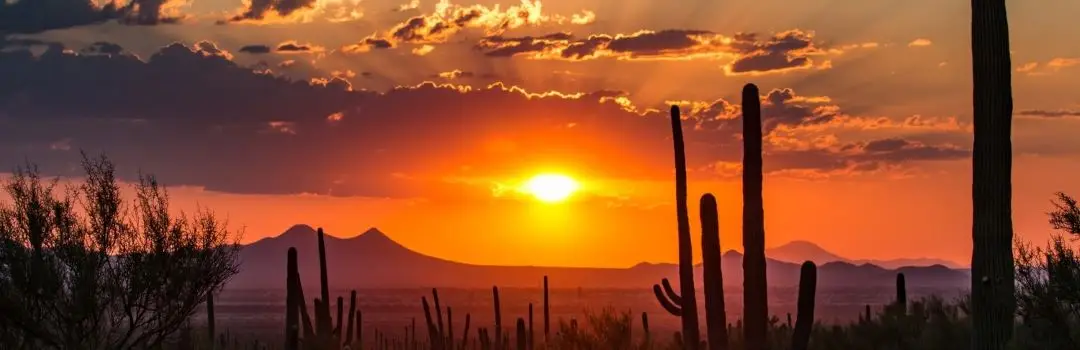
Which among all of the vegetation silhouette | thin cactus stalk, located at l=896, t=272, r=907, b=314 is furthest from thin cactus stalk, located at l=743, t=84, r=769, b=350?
thin cactus stalk, located at l=896, t=272, r=907, b=314

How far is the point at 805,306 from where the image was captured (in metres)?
18.7

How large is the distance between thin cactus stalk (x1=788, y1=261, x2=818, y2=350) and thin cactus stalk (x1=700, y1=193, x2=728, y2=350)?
5.07 feet

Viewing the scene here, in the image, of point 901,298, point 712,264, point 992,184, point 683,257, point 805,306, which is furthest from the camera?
point 901,298

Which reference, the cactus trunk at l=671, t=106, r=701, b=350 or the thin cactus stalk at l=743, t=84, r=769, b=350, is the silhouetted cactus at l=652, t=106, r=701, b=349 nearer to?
the cactus trunk at l=671, t=106, r=701, b=350

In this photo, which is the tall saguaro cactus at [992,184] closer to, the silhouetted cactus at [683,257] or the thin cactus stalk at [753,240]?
the thin cactus stalk at [753,240]

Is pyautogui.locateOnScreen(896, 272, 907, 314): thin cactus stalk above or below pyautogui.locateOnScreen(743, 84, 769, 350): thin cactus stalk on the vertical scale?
below

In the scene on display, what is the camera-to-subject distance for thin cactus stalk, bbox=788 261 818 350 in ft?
60.9

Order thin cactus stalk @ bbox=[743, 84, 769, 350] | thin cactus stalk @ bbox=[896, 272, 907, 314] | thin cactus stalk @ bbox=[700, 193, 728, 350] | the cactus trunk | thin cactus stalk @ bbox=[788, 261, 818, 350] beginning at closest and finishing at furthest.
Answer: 1. thin cactus stalk @ bbox=[743, 84, 769, 350]
2. thin cactus stalk @ bbox=[788, 261, 818, 350]
3. thin cactus stalk @ bbox=[700, 193, 728, 350]
4. the cactus trunk
5. thin cactus stalk @ bbox=[896, 272, 907, 314]

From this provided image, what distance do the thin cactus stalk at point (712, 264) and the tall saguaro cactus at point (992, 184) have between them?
3.82 meters

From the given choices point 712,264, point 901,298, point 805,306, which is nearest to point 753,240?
point 805,306

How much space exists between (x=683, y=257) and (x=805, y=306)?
486 centimetres

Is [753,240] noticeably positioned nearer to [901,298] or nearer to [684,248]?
[684,248]

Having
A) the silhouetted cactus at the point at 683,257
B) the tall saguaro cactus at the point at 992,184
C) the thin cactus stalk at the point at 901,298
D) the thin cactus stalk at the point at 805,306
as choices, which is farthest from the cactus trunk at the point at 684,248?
the thin cactus stalk at the point at 901,298

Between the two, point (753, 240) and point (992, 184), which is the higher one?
point (992, 184)
